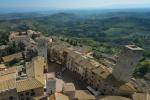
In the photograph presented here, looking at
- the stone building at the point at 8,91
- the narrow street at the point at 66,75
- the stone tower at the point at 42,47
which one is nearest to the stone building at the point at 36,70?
the narrow street at the point at 66,75

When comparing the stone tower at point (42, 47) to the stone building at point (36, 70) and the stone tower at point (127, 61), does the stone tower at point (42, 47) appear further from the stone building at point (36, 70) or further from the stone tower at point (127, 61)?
the stone tower at point (127, 61)

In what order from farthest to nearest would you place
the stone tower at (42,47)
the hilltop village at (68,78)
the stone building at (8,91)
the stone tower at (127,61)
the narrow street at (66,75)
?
the stone tower at (42,47)
the narrow street at (66,75)
the stone tower at (127,61)
the hilltop village at (68,78)
the stone building at (8,91)

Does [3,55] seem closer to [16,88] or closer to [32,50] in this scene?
[32,50]

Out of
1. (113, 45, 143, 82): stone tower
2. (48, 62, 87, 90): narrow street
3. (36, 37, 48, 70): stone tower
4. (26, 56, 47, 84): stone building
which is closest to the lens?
(26, 56, 47, 84): stone building

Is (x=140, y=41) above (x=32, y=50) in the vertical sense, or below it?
below

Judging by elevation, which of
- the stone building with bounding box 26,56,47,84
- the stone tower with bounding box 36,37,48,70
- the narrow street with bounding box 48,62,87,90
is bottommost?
the narrow street with bounding box 48,62,87,90

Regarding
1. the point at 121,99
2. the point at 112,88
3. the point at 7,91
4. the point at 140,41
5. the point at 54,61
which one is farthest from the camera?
the point at 140,41

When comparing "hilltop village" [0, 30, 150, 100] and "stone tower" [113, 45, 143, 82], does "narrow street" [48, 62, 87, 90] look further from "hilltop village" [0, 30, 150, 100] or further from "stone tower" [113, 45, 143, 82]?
"stone tower" [113, 45, 143, 82]

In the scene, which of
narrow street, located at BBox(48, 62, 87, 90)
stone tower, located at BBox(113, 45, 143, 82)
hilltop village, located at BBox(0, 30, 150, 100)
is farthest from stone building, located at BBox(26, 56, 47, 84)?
stone tower, located at BBox(113, 45, 143, 82)

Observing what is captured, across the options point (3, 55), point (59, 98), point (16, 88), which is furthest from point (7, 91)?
point (3, 55)
